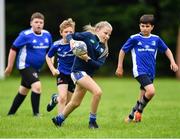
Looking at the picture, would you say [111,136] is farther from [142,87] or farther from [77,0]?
[77,0]

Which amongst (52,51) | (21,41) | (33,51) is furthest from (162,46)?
(21,41)

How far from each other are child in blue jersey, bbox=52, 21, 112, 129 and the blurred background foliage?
28.2m

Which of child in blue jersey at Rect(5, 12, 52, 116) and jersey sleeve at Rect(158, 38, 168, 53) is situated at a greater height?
jersey sleeve at Rect(158, 38, 168, 53)

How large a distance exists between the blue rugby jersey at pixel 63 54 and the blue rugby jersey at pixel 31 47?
1.23 meters

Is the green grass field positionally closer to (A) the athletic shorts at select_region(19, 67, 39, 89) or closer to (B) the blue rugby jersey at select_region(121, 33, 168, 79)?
(A) the athletic shorts at select_region(19, 67, 39, 89)

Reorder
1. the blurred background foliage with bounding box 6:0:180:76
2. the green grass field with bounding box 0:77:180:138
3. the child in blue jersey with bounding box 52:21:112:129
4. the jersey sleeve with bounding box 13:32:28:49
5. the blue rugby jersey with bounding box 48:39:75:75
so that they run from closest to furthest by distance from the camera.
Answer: the green grass field with bounding box 0:77:180:138
the child in blue jersey with bounding box 52:21:112:129
the blue rugby jersey with bounding box 48:39:75:75
the jersey sleeve with bounding box 13:32:28:49
the blurred background foliage with bounding box 6:0:180:76

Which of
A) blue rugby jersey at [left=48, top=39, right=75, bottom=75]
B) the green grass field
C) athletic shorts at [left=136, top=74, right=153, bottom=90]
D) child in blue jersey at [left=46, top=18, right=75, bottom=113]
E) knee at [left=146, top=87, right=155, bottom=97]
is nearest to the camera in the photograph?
the green grass field

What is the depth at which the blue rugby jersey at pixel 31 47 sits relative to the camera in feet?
41.3

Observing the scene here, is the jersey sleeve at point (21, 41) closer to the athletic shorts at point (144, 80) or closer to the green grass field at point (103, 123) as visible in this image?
the green grass field at point (103, 123)

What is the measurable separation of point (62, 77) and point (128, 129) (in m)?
1.94

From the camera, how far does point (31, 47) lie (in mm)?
12680

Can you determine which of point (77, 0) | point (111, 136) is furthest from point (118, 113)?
point (77, 0)

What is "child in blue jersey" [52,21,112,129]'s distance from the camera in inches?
396

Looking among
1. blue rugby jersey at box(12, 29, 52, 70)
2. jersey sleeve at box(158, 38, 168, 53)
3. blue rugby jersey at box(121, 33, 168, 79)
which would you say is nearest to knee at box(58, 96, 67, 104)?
blue rugby jersey at box(121, 33, 168, 79)
